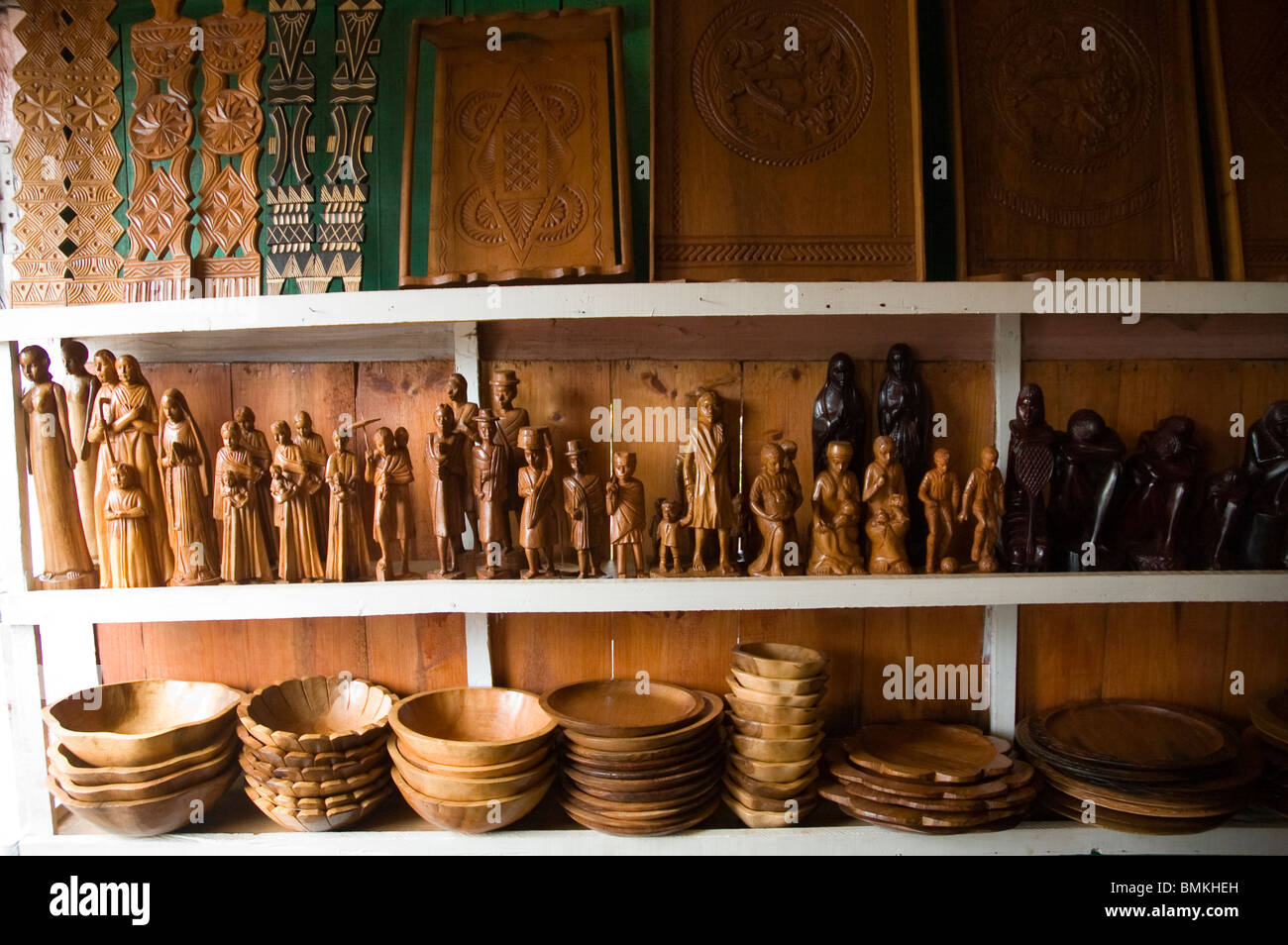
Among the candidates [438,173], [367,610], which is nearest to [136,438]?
[367,610]

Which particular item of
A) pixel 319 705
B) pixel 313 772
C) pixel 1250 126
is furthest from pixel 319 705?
pixel 1250 126

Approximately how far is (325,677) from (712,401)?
1022mm

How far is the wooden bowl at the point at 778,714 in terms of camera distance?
1.46 m

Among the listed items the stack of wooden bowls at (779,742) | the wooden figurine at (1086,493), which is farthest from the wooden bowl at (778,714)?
the wooden figurine at (1086,493)

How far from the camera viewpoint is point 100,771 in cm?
141

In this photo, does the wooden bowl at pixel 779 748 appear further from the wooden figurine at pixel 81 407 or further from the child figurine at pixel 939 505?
the wooden figurine at pixel 81 407

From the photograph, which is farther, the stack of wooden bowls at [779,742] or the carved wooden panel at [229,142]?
the carved wooden panel at [229,142]

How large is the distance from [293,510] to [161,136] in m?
0.84

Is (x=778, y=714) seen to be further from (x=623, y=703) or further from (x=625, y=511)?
(x=625, y=511)

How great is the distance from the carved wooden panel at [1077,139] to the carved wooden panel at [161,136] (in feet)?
5.13

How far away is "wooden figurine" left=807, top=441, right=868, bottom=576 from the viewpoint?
148cm

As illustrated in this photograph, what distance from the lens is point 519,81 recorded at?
160 cm
